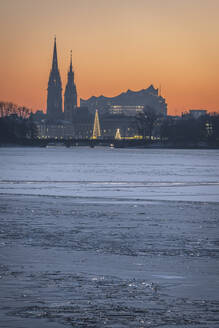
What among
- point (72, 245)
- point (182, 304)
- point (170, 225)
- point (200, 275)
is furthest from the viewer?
point (170, 225)

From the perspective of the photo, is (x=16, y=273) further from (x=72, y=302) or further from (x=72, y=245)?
(x=72, y=245)

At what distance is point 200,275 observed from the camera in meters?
11.9

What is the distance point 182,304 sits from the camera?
9680 mm

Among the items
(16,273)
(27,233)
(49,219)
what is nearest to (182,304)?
(16,273)

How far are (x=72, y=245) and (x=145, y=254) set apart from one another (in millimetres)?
1789

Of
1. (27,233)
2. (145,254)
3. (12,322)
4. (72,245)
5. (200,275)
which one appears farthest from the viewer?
(27,233)

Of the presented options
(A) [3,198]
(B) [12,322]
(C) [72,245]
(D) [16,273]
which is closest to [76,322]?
(B) [12,322]

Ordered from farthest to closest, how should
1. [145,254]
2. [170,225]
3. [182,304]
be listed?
[170,225] < [145,254] < [182,304]

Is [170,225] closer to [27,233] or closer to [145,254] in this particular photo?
[27,233]

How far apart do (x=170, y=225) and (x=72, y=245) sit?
4.99m

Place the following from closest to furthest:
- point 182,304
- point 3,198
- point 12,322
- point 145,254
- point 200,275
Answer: point 12,322 < point 182,304 < point 200,275 < point 145,254 < point 3,198

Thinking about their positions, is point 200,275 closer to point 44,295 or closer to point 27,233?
point 44,295

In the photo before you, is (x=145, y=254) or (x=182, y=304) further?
(x=145, y=254)

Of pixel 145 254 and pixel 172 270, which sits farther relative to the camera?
pixel 145 254
